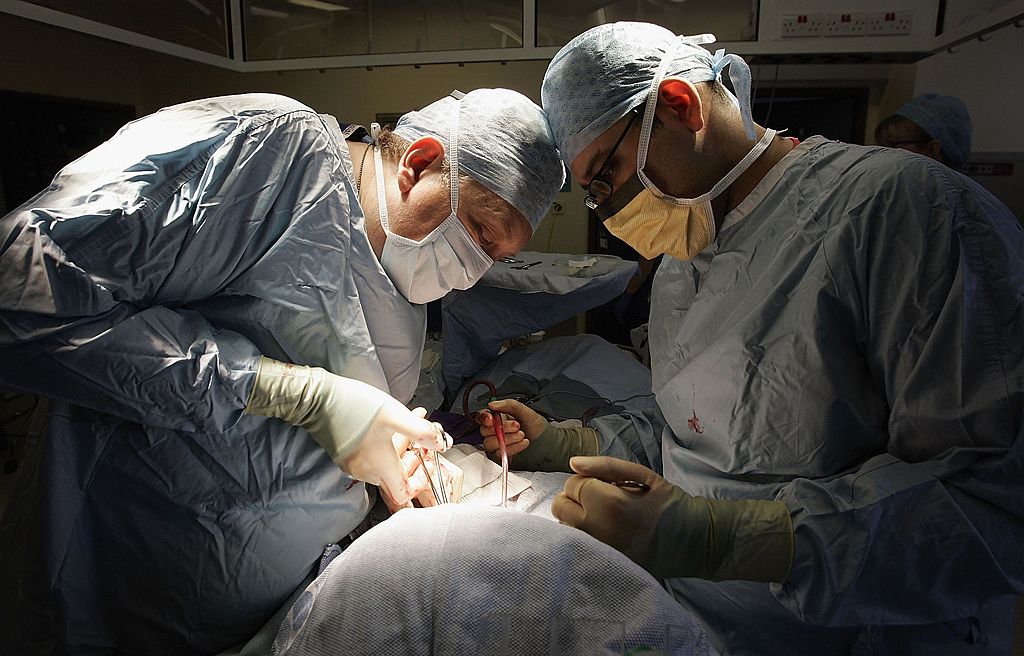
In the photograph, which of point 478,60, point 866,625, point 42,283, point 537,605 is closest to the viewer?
point 537,605

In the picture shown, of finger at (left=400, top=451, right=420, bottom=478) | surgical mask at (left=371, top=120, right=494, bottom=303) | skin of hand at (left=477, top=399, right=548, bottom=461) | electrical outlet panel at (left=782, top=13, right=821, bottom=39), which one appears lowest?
skin of hand at (left=477, top=399, right=548, bottom=461)

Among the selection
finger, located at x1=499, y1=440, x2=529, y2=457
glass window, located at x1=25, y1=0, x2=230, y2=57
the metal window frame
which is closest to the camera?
finger, located at x1=499, y1=440, x2=529, y2=457

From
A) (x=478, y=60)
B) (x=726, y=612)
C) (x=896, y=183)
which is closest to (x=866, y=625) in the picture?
(x=726, y=612)

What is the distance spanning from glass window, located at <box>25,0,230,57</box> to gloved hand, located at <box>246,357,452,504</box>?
Result: 73.7 inches

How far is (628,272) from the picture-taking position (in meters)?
2.82

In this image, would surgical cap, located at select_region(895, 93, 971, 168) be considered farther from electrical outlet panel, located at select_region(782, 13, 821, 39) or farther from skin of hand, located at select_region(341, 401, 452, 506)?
skin of hand, located at select_region(341, 401, 452, 506)

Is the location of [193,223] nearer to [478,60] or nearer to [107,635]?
[107,635]

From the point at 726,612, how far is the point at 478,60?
232cm

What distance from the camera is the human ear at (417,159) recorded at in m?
1.31

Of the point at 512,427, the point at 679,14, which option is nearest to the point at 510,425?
the point at 512,427

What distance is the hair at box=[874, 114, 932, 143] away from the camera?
2.51m

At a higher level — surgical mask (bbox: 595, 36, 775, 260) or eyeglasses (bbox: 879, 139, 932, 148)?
eyeglasses (bbox: 879, 139, 932, 148)

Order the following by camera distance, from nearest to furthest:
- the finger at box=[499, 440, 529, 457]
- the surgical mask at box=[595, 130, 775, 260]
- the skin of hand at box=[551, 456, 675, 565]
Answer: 1. the skin of hand at box=[551, 456, 675, 565]
2. the surgical mask at box=[595, 130, 775, 260]
3. the finger at box=[499, 440, 529, 457]

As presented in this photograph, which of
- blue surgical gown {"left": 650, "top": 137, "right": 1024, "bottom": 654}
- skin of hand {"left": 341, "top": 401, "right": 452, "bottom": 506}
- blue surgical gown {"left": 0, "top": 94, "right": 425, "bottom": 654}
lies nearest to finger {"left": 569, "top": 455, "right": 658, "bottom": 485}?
blue surgical gown {"left": 650, "top": 137, "right": 1024, "bottom": 654}
